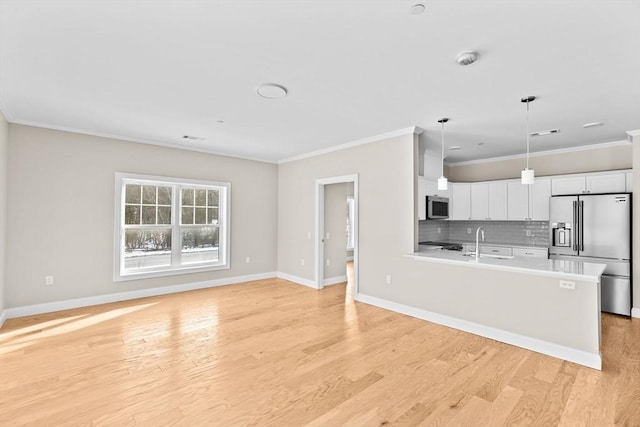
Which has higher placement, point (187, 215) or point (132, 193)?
point (132, 193)

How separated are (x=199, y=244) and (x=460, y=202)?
5.31 meters

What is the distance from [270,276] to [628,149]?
6739 millimetres

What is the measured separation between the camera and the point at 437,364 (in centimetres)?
297

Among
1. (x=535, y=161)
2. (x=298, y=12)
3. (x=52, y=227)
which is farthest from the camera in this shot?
(x=535, y=161)

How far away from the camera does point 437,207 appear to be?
5.75m

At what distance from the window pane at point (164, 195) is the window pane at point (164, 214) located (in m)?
0.09

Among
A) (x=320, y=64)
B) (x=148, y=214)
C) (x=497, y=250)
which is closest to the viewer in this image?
(x=320, y=64)

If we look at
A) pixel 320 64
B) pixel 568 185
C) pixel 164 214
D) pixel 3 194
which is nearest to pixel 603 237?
pixel 568 185

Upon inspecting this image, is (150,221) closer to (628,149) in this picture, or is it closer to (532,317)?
(532,317)

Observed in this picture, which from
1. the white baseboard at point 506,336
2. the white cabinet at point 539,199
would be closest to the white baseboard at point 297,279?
the white baseboard at point 506,336

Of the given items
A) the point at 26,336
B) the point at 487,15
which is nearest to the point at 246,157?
the point at 26,336

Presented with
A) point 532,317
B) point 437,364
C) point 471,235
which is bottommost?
point 437,364

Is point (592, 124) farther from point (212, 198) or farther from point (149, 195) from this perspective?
point (149, 195)

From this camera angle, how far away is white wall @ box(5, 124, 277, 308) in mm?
4242
